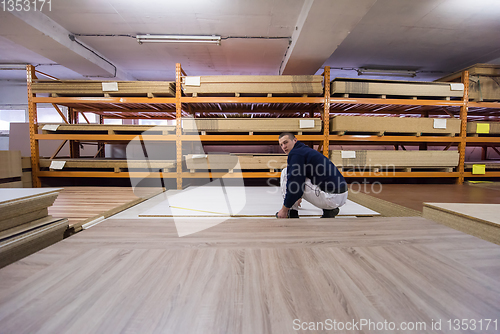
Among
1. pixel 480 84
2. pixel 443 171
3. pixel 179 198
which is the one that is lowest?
pixel 179 198

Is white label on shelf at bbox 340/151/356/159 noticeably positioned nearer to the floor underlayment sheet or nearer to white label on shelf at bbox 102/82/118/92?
the floor underlayment sheet

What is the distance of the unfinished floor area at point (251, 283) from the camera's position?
2.06 feet

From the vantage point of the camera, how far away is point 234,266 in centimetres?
93

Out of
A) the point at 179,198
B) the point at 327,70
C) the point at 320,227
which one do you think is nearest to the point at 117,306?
the point at 320,227

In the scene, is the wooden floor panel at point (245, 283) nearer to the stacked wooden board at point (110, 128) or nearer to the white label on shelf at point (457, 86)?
the stacked wooden board at point (110, 128)

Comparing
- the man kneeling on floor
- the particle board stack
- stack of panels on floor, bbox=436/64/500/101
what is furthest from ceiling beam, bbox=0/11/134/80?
the particle board stack

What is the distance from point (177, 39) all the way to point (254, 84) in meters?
2.16

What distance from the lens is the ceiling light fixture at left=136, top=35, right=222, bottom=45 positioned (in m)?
4.39

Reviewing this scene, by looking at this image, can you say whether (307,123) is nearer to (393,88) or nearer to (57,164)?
(393,88)

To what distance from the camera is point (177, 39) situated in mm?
4422

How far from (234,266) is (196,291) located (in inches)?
8.5

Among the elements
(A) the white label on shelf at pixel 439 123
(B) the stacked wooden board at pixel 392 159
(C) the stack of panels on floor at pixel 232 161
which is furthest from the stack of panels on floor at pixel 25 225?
(A) the white label on shelf at pixel 439 123

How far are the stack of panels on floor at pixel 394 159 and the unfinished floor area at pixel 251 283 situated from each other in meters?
2.84

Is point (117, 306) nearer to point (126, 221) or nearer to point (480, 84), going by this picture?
point (126, 221)
